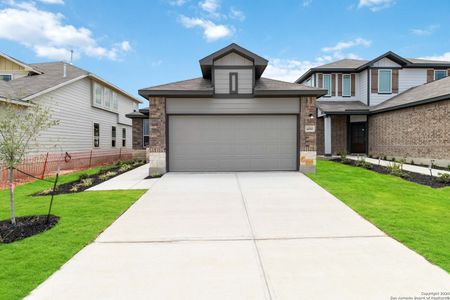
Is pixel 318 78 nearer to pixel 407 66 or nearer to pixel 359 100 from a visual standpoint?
pixel 359 100

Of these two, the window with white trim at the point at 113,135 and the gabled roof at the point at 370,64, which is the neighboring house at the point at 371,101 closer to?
the gabled roof at the point at 370,64

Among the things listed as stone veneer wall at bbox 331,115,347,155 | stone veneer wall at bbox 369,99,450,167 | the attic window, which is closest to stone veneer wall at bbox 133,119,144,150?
the attic window

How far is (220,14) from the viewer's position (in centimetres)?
1870

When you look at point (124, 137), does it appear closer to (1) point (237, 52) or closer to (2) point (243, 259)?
(1) point (237, 52)

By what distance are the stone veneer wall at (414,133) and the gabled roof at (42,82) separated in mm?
18654

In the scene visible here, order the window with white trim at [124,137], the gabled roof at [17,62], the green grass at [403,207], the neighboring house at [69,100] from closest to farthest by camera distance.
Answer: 1. the green grass at [403,207]
2. the neighboring house at [69,100]
3. the gabled roof at [17,62]
4. the window with white trim at [124,137]

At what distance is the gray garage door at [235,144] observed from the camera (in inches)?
430

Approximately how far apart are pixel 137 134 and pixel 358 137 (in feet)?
53.4

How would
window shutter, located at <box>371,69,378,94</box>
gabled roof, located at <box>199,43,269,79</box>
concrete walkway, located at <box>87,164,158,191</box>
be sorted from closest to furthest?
concrete walkway, located at <box>87,164,158,191</box> < gabled roof, located at <box>199,43,269,79</box> < window shutter, located at <box>371,69,378,94</box>

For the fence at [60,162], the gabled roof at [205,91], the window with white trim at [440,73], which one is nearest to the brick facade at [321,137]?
the gabled roof at [205,91]

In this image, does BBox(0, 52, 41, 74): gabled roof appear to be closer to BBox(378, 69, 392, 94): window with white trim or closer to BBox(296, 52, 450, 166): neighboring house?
BBox(296, 52, 450, 166): neighboring house

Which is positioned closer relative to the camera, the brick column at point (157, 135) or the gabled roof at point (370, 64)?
the brick column at point (157, 135)

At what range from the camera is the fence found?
10.4m

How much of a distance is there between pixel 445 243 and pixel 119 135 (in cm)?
2230
